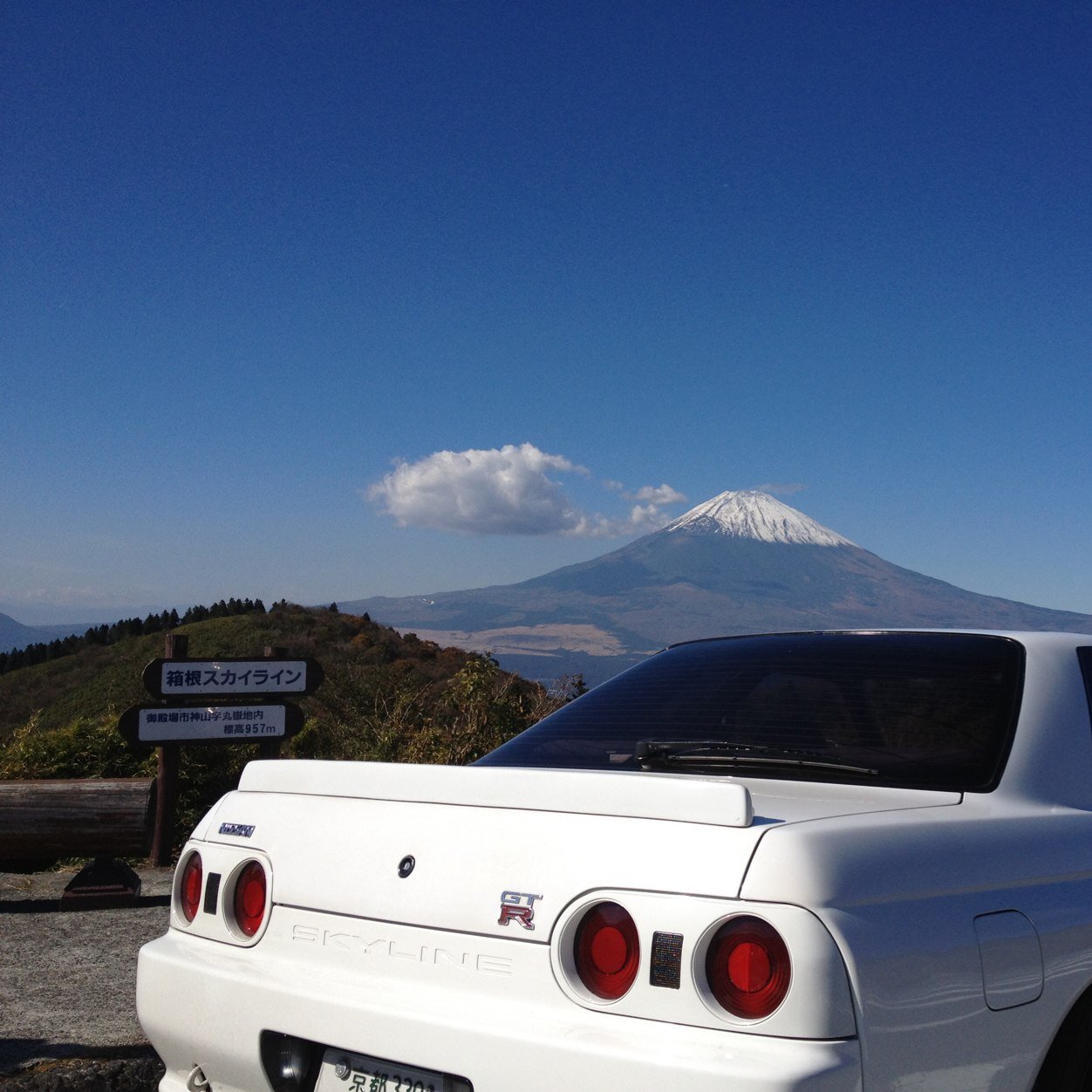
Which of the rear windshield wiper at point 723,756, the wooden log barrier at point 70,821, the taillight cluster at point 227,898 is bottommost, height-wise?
the wooden log barrier at point 70,821

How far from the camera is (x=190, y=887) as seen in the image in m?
2.92

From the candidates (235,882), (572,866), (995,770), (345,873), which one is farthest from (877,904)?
(235,882)

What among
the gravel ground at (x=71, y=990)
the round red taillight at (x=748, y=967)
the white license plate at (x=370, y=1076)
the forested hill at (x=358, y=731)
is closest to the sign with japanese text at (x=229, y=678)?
the forested hill at (x=358, y=731)

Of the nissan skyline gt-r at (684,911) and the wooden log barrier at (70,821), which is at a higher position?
the nissan skyline gt-r at (684,911)

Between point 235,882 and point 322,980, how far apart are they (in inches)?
17.3

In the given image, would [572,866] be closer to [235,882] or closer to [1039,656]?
[235,882]

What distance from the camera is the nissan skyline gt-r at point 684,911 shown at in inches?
79.7

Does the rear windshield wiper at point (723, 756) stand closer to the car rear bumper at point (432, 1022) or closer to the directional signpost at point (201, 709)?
the car rear bumper at point (432, 1022)

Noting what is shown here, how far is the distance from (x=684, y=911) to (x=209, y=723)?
653 cm

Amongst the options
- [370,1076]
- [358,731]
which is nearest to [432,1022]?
[370,1076]

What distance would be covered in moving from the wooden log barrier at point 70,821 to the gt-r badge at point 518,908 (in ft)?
17.1

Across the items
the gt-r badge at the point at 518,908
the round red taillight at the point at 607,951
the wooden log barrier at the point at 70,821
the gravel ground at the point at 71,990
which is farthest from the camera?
the wooden log barrier at the point at 70,821

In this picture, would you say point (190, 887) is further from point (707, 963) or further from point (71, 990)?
point (71, 990)

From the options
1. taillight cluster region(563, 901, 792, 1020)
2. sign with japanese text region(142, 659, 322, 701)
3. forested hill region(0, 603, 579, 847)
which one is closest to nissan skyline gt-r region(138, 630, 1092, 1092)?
taillight cluster region(563, 901, 792, 1020)
